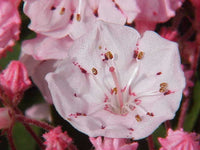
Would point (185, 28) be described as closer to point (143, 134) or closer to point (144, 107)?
point (144, 107)

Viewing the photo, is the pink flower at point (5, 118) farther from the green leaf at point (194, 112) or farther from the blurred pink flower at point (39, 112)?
the green leaf at point (194, 112)

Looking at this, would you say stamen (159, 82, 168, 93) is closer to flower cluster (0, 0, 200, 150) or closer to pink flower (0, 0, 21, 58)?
flower cluster (0, 0, 200, 150)

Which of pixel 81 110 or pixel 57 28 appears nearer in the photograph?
pixel 81 110

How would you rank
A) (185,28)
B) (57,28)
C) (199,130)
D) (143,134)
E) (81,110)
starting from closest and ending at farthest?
1. (143,134)
2. (81,110)
3. (57,28)
4. (199,130)
5. (185,28)

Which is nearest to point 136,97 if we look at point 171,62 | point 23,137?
point 171,62

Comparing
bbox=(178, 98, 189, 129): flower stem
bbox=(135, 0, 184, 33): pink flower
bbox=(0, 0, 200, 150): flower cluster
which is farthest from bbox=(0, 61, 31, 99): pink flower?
bbox=(178, 98, 189, 129): flower stem

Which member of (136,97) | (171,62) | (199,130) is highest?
(171,62)
